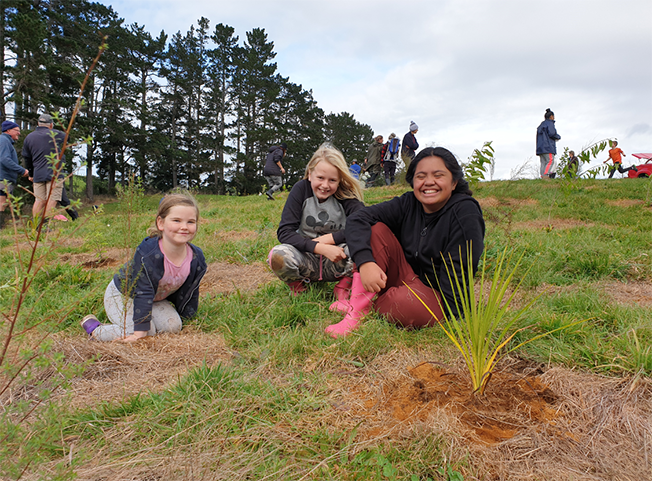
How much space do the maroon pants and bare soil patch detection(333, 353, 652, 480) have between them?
17.9 inches

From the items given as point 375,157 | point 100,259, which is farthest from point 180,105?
point 100,259

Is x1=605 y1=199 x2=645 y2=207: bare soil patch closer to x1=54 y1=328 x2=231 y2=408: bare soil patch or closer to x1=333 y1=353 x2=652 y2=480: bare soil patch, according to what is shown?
x1=333 y1=353 x2=652 y2=480: bare soil patch

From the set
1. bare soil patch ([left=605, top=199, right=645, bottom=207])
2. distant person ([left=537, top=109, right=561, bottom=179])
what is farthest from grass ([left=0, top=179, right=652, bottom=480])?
distant person ([left=537, top=109, right=561, bottom=179])

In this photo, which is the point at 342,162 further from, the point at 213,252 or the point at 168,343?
the point at 213,252

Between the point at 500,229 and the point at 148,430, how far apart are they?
5328mm

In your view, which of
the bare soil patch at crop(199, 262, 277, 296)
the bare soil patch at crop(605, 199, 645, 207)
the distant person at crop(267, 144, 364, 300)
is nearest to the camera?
the distant person at crop(267, 144, 364, 300)

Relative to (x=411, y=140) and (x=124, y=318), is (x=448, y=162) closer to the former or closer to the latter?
(x=124, y=318)

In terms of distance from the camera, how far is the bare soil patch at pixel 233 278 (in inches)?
142

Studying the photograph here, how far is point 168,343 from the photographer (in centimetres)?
238

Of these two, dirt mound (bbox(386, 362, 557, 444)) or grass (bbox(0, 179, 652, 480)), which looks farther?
dirt mound (bbox(386, 362, 557, 444))

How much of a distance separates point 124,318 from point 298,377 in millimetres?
1320

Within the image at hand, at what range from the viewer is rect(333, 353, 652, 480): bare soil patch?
1369 mm

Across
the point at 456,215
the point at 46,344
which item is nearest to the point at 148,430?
the point at 46,344

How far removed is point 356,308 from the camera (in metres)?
2.60
